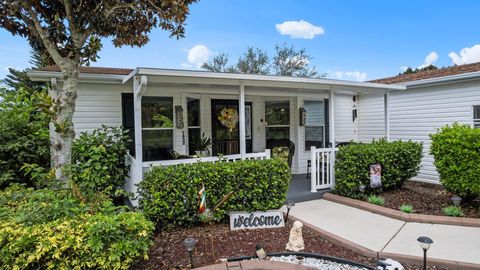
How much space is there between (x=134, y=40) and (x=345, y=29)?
483 inches

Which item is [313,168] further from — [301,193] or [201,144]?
[201,144]

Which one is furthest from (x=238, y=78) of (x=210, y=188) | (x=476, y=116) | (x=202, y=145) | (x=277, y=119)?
(x=476, y=116)

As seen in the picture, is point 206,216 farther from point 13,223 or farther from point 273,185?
point 13,223

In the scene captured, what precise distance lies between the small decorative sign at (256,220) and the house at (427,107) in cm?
417

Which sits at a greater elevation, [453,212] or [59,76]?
[59,76]

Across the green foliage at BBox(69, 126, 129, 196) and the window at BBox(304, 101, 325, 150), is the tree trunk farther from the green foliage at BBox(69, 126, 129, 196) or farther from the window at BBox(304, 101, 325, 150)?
the window at BBox(304, 101, 325, 150)

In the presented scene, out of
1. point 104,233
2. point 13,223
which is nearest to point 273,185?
point 104,233

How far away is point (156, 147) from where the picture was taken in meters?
6.30

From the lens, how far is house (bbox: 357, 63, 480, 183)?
6450 millimetres

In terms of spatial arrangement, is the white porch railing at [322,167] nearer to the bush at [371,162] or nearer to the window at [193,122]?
the bush at [371,162]

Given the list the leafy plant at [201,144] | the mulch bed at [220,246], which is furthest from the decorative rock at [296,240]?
the leafy plant at [201,144]

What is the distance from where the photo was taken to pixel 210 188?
3961mm

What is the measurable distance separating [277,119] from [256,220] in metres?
4.32

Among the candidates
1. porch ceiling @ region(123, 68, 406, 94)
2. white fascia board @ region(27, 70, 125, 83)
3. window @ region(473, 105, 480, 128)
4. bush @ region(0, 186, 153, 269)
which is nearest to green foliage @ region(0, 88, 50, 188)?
white fascia board @ region(27, 70, 125, 83)
